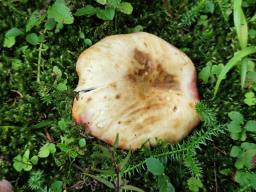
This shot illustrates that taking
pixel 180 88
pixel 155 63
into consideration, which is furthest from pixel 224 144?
pixel 155 63

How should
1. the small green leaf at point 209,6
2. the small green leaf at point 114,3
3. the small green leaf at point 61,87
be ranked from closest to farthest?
the small green leaf at point 61,87
the small green leaf at point 114,3
the small green leaf at point 209,6

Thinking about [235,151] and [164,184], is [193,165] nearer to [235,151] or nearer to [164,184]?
[164,184]

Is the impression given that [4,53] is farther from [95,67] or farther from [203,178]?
[203,178]

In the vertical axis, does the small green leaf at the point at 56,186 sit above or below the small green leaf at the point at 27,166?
below

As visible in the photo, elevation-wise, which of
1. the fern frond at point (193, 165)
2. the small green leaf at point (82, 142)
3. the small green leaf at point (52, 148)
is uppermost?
the fern frond at point (193, 165)

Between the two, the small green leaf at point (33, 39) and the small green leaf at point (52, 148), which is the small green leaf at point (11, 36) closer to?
the small green leaf at point (33, 39)

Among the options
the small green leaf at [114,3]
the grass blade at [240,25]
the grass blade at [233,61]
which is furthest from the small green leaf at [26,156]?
the grass blade at [240,25]
